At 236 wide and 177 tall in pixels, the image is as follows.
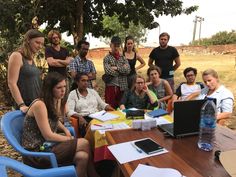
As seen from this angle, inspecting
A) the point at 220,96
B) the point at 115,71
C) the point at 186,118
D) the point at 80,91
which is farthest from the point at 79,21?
the point at 186,118

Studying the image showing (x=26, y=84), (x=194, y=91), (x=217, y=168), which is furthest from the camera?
(x=194, y=91)

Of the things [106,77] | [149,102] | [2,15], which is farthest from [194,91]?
[2,15]

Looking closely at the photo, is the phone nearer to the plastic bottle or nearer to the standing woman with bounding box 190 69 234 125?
the plastic bottle

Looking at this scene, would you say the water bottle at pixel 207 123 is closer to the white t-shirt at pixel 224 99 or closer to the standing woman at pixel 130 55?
the white t-shirt at pixel 224 99

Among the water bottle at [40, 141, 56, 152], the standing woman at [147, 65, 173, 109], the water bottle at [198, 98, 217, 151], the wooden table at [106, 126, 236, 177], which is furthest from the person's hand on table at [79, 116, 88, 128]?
the water bottle at [198, 98, 217, 151]

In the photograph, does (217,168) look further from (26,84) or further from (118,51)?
(118,51)

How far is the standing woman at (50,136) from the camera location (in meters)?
2.86

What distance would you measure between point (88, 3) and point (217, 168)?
795cm

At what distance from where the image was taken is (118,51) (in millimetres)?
4992

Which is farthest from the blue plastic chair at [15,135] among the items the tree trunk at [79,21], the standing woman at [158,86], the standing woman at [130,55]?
the tree trunk at [79,21]

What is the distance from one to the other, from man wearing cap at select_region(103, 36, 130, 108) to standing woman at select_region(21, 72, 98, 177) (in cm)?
199

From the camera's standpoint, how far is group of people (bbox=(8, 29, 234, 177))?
298 centimetres

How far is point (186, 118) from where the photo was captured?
8.07ft

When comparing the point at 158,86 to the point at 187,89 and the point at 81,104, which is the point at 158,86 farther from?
the point at 81,104
